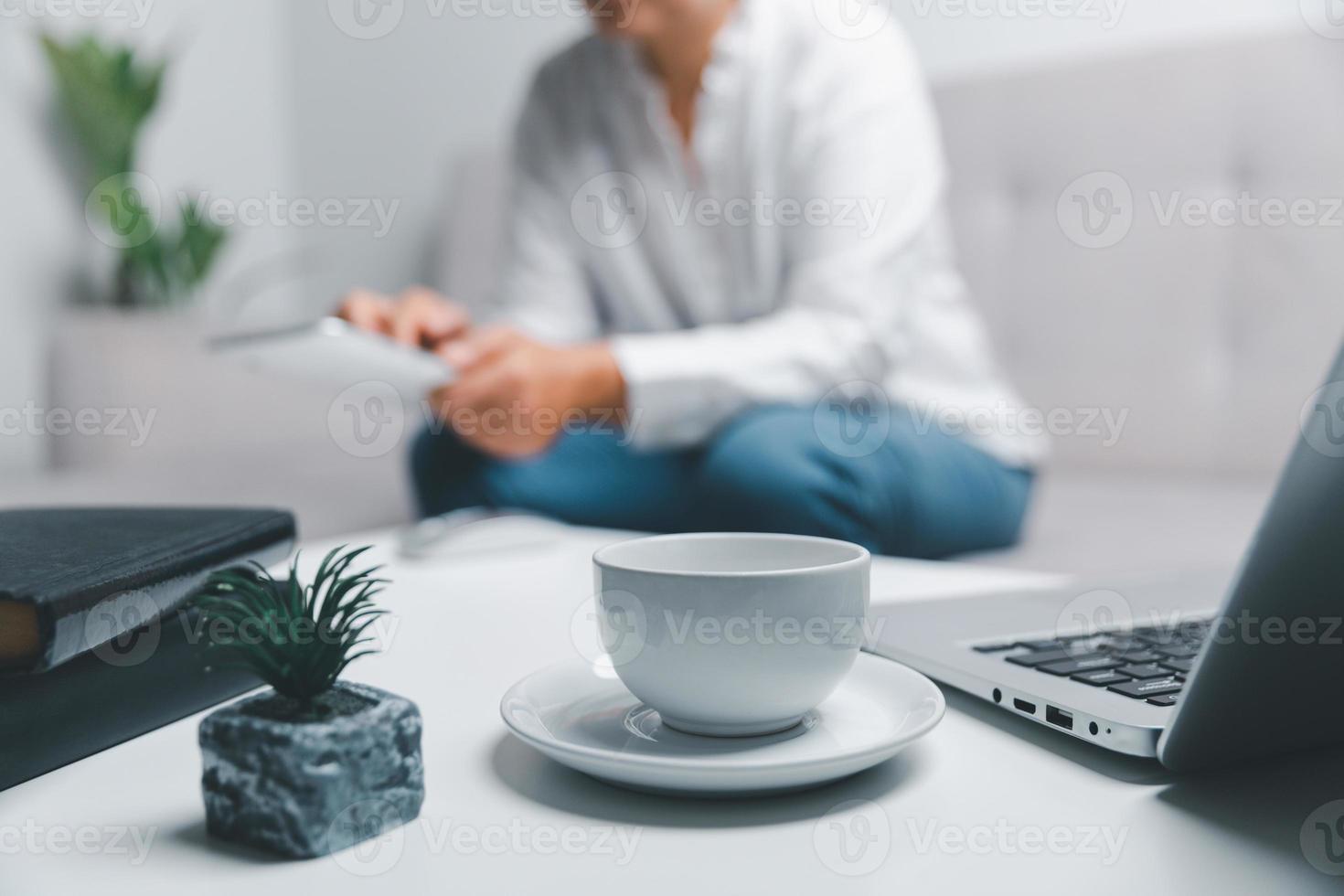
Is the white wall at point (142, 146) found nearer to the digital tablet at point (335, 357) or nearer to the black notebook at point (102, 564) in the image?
the digital tablet at point (335, 357)

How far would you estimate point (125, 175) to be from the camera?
2111mm

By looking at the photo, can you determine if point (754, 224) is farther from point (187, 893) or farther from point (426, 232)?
point (426, 232)

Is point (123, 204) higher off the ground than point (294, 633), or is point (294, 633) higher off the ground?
point (123, 204)

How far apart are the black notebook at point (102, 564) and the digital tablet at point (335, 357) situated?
0.31 m

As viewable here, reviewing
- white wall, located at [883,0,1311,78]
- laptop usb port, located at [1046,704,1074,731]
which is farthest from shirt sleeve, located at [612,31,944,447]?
laptop usb port, located at [1046,704,1074,731]

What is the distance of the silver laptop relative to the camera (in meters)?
0.28

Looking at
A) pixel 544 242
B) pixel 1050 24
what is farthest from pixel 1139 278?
pixel 544 242

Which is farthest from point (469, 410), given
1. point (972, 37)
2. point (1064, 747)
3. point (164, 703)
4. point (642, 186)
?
point (972, 37)

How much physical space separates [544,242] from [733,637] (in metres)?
1.16

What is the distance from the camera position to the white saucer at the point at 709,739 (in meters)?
0.30

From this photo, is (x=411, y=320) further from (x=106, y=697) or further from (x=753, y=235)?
(x=106, y=697)

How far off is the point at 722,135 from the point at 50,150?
1.45 meters

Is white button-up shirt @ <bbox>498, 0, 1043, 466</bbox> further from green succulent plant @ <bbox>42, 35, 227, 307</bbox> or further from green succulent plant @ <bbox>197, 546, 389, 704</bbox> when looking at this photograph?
green succulent plant @ <bbox>42, 35, 227, 307</bbox>

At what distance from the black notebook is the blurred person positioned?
0.57 meters
